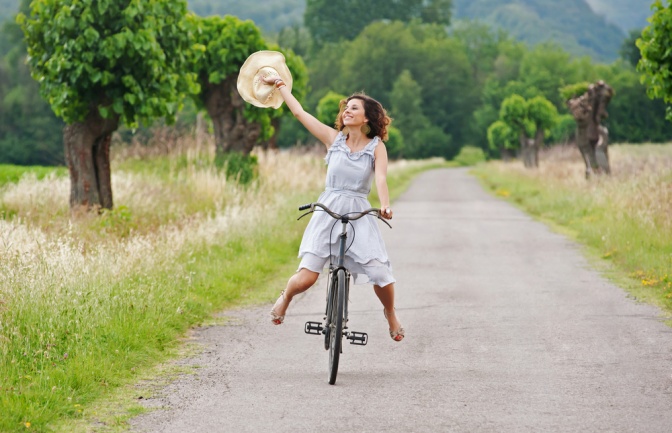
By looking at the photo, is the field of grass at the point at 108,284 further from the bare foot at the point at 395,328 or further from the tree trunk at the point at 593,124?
the tree trunk at the point at 593,124

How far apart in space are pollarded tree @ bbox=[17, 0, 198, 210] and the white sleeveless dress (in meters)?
6.98

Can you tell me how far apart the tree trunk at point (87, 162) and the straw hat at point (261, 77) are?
7163 mm

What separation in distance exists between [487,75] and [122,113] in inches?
4870

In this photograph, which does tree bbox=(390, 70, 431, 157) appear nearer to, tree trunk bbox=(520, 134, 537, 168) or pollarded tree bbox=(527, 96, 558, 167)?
pollarded tree bbox=(527, 96, 558, 167)

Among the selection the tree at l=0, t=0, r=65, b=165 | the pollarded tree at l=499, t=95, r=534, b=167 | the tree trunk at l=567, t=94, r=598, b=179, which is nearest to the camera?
the tree trunk at l=567, t=94, r=598, b=179

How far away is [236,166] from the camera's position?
23125 mm

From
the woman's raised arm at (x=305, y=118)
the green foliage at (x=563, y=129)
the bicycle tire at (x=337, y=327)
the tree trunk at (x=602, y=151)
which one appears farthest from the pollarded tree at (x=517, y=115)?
the bicycle tire at (x=337, y=327)

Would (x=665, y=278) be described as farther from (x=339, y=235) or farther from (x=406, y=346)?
(x=339, y=235)

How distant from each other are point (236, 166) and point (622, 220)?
9.83 meters

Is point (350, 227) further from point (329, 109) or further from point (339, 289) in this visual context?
point (329, 109)

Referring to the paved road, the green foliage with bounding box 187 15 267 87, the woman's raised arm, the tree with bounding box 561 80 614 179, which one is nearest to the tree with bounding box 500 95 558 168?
the tree with bounding box 561 80 614 179

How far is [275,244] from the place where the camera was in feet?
47.8

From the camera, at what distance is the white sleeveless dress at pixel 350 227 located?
23.1 ft

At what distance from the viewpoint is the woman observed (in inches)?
278
